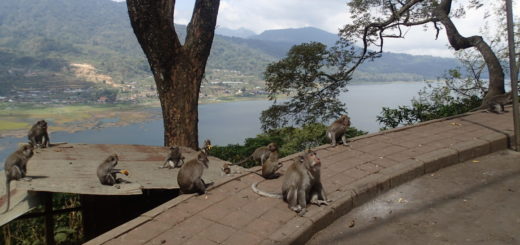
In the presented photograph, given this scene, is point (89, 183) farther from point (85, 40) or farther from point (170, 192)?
point (85, 40)

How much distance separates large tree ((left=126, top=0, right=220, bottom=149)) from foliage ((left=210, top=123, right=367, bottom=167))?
136 inches

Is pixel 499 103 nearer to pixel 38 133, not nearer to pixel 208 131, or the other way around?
pixel 38 133

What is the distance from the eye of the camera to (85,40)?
128 m

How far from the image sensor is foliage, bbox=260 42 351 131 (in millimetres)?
12625

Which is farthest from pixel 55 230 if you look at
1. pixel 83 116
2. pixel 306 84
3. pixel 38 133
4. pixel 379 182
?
Result: pixel 83 116

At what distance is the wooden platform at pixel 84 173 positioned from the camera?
15.2 ft

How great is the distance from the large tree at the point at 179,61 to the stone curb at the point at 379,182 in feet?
17.2

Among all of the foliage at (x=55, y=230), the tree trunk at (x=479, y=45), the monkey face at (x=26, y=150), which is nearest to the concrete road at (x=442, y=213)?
the monkey face at (x=26, y=150)

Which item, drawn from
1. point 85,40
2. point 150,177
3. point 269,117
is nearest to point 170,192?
point 150,177

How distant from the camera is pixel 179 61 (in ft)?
29.7

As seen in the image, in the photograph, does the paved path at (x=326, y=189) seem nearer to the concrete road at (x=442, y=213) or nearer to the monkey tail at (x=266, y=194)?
the monkey tail at (x=266, y=194)

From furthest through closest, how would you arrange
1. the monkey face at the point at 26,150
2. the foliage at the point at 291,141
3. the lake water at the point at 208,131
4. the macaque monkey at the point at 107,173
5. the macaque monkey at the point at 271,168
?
the lake water at the point at 208,131 < the foliage at the point at 291,141 < the macaque monkey at the point at 271,168 < the monkey face at the point at 26,150 < the macaque monkey at the point at 107,173

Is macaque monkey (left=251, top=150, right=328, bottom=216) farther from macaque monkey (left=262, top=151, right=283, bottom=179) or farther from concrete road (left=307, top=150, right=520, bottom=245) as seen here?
macaque monkey (left=262, top=151, right=283, bottom=179)

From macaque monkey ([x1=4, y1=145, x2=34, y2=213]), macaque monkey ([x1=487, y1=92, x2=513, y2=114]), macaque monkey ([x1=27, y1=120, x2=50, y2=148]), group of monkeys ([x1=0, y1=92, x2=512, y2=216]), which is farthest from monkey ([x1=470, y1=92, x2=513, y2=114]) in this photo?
macaque monkey ([x1=27, y1=120, x2=50, y2=148])
